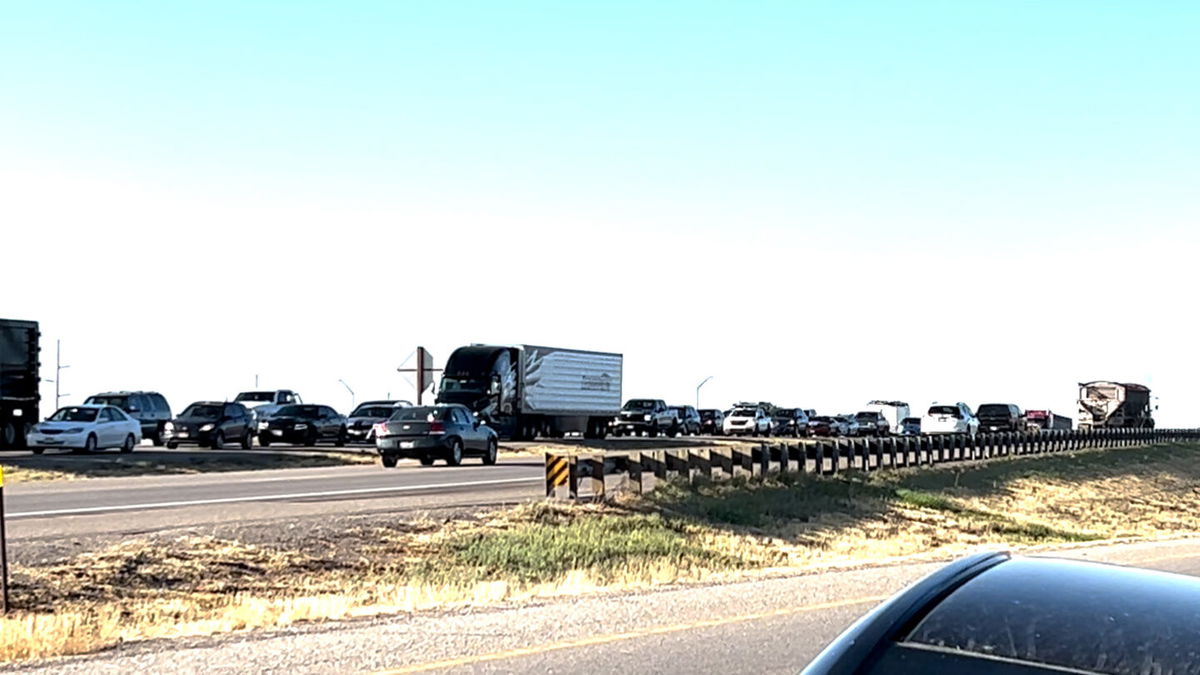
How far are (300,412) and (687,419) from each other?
950 inches

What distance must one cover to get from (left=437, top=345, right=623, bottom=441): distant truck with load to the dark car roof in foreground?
47536mm

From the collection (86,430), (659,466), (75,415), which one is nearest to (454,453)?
(659,466)

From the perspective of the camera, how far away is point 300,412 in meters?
52.5

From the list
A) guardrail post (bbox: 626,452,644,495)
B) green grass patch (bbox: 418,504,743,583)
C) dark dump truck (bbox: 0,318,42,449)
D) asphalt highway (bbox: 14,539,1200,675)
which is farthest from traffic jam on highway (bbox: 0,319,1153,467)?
asphalt highway (bbox: 14,539,1200,675)

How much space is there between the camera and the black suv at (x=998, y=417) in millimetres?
73375

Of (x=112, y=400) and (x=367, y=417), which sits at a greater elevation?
(x=112, y=400)

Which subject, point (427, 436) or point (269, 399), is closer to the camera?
point (427, 436)

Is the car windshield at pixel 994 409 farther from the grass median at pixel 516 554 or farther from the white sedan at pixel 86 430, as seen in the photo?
the white sedan at pixel 86 430

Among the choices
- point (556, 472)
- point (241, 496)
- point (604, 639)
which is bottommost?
point (604, 639)

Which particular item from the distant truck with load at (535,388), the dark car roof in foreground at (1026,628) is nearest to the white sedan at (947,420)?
the distant truck with load at (535,388)

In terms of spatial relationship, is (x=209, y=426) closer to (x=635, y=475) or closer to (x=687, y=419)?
(x=635, y=475)

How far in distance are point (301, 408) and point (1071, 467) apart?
27269 millimetres

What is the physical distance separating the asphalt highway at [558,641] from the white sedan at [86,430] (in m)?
29.8

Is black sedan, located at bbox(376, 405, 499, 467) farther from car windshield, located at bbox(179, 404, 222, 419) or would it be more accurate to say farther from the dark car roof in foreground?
the dark car roof in foreground
